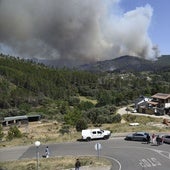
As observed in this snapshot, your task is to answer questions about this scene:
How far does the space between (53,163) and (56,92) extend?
381 feet

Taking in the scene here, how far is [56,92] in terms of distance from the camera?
492 ft

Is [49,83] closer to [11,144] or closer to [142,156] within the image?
[11,144]

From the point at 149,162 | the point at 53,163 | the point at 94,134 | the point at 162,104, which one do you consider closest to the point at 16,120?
the point at 162,104

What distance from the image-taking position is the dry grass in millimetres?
32825

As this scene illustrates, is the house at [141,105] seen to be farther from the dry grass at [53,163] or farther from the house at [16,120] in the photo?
the dry grass at [53,163]

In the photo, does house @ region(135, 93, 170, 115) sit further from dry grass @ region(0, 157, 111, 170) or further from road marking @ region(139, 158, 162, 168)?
dry grass @ region(0, 157, 111, 170)

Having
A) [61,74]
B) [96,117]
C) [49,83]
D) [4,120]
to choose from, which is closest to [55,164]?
[96,117]

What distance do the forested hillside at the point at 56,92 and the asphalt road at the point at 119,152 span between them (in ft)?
144

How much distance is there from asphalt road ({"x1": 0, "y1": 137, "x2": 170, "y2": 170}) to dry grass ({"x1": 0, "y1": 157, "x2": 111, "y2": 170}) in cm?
159

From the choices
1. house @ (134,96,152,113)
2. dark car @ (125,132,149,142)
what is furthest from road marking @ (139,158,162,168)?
house @ (134,96,152,113)

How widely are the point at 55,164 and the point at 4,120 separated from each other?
6965 centimetres

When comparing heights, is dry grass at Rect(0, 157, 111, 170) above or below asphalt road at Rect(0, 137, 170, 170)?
below

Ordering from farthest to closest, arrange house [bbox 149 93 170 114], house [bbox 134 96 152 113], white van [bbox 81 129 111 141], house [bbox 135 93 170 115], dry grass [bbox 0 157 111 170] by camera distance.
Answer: house [bbox 134 96 152 113]
house [bbox 135 93 170 115]
house [bbox 149 93 170 114]
white van [bbox 81 129 111 141]
dry grass [bbox 0 157 111 170]

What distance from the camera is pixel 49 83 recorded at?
513ft
